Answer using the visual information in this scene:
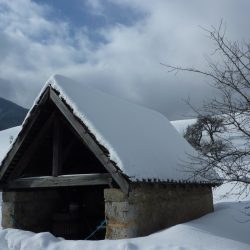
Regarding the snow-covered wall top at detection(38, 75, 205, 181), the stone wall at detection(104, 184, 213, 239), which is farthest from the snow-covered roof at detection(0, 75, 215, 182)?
the stone wall at detection(104, 184, 213, 239)

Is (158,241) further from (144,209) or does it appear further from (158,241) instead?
(144,209)

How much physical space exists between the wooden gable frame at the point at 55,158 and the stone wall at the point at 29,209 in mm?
413

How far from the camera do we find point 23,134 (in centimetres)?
842

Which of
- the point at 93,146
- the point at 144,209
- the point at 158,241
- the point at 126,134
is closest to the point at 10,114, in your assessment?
the point at 126,134

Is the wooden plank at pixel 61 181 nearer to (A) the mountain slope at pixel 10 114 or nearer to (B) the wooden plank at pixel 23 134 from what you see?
(B) the wooden plank at pixel 23 134

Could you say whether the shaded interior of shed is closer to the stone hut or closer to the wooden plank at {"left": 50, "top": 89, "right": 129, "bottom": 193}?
the stone hut

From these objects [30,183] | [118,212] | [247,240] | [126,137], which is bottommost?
[247,240]

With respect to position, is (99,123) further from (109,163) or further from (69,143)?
(69,143)

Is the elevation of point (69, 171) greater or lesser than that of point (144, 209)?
greater

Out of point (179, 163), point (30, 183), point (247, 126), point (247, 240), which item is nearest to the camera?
point (247, 126)

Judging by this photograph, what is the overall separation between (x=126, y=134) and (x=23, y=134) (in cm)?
218

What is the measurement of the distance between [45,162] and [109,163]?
3413 mm

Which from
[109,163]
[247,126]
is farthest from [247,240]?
[109,163]

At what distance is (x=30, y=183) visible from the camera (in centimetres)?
870
